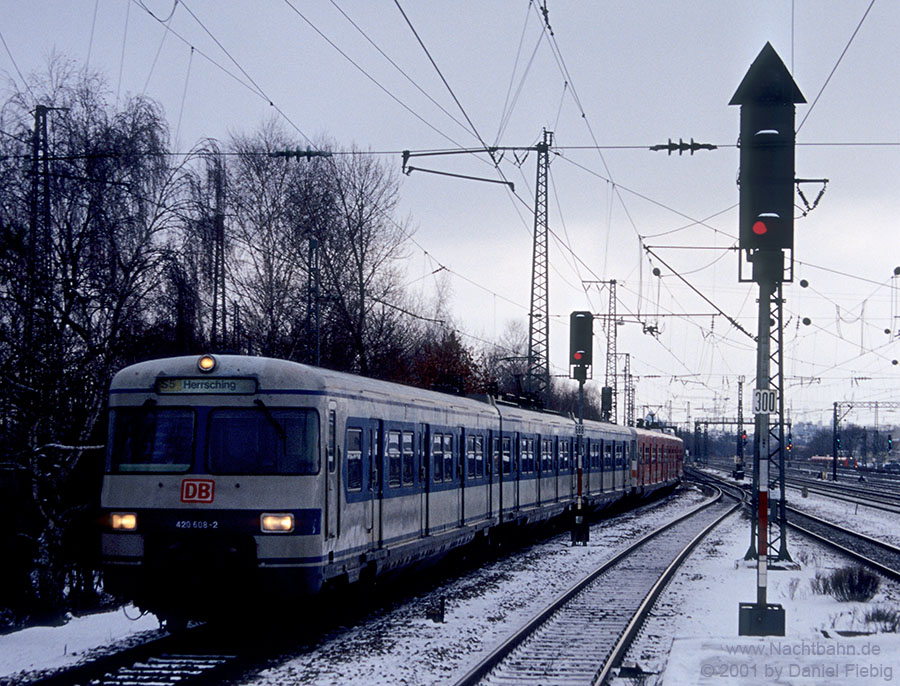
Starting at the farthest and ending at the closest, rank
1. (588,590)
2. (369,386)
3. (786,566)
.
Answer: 1. (786,566)
2. (588,590)
3. (369,386)

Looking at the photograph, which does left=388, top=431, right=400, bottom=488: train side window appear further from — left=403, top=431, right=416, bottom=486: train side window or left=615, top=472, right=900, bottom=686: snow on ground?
left=615, top=472, right=900, bottom=686: snow on ground

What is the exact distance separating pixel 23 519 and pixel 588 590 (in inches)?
366

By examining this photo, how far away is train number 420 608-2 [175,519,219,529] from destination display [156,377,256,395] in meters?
1.32

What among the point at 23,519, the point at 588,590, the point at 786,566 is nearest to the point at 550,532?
the point at 786,566

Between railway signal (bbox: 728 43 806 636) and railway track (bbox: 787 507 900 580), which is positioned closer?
railway signal (bbox: 728 43 806 636)

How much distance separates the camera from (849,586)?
51.1ft

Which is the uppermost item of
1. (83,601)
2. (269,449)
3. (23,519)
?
(269,449)

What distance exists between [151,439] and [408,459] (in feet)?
14.4

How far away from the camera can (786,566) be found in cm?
1944

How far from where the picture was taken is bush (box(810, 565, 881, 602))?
15352 millimetres

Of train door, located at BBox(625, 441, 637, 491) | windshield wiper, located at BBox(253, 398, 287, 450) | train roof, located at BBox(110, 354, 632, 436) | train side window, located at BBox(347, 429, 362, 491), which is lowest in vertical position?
train door, located at BBox(625, 441, 637, 491)

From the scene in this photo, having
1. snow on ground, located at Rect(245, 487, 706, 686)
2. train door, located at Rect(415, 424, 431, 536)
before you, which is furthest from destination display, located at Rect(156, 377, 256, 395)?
train door, located at Rect(415, 424, 431, 536)

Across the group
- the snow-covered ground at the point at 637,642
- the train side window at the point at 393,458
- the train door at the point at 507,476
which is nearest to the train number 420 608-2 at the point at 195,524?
the snow-covered ground at the point at 637,642

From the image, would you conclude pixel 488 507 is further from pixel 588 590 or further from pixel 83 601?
pixel 83 601
